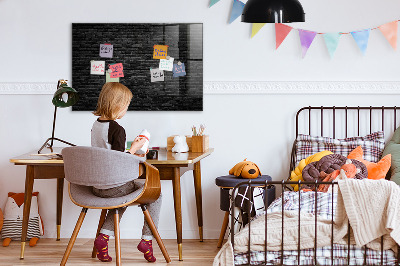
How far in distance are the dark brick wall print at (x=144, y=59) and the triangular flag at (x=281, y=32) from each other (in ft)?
1.79

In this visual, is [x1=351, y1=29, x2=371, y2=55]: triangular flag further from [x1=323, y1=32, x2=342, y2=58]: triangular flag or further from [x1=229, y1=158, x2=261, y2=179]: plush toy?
[x1=229, y1=158, x2=261, y2=179]: plush toy

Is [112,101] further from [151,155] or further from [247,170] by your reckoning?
[247,170]

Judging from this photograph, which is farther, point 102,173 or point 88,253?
point 88,253

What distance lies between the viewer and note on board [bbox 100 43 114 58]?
14.5 ft

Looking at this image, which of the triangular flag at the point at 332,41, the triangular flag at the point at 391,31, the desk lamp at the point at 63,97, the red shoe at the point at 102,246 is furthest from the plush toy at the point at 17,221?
the triangular flag at the point at 391,31

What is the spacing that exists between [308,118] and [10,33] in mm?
2263

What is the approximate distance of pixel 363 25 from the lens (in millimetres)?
4328

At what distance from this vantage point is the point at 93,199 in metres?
3.40

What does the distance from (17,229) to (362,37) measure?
9.17 ft

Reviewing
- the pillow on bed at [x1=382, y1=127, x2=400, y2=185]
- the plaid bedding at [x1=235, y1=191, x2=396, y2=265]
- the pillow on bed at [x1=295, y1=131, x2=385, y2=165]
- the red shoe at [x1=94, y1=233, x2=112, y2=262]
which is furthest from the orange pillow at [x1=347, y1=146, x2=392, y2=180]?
the red shoe at [x1=94, y1=233, x2=112, y2=262]

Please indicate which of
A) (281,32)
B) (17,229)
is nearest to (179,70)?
(281,32)

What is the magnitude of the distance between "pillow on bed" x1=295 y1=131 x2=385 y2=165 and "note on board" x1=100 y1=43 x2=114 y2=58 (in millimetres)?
1485

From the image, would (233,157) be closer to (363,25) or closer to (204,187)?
(204,187)

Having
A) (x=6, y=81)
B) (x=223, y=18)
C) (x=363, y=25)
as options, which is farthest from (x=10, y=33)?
(x=363, y=25)
